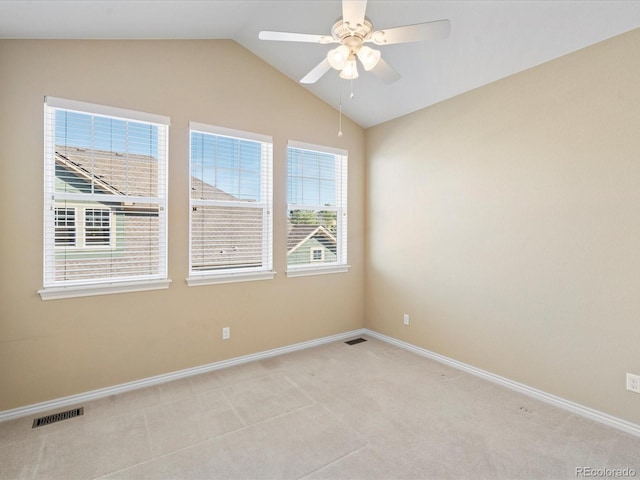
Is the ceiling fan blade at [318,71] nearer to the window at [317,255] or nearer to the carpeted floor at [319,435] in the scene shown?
the window at [317,255]

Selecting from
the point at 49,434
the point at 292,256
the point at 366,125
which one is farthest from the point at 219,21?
the point at 49,434

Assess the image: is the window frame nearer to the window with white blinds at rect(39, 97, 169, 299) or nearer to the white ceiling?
the window with white blinds at rect(39, 97, 169, 299)

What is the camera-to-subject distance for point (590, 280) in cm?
246

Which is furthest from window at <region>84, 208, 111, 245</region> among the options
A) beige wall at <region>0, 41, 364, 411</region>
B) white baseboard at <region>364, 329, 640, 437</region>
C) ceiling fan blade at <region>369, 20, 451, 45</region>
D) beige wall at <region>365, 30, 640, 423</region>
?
white baseboard at <region>364, 329, 640, 437</region>

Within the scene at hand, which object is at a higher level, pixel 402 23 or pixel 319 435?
pixel 402 23

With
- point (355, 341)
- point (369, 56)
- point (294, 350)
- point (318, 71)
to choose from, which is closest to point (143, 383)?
point (294, 350)

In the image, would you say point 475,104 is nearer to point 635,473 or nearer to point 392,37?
point 392,37

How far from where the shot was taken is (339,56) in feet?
6.37

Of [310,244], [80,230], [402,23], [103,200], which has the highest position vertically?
[402,23]

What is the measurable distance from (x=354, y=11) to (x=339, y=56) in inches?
11.6

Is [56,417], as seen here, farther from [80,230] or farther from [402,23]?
[402,23]

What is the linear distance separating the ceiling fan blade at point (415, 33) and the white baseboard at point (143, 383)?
9.86 feet

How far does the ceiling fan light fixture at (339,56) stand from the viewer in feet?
6.30

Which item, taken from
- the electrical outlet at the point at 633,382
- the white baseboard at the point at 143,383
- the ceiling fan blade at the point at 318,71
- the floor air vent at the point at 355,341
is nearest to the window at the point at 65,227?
the white baseboard at the point at 143,383
